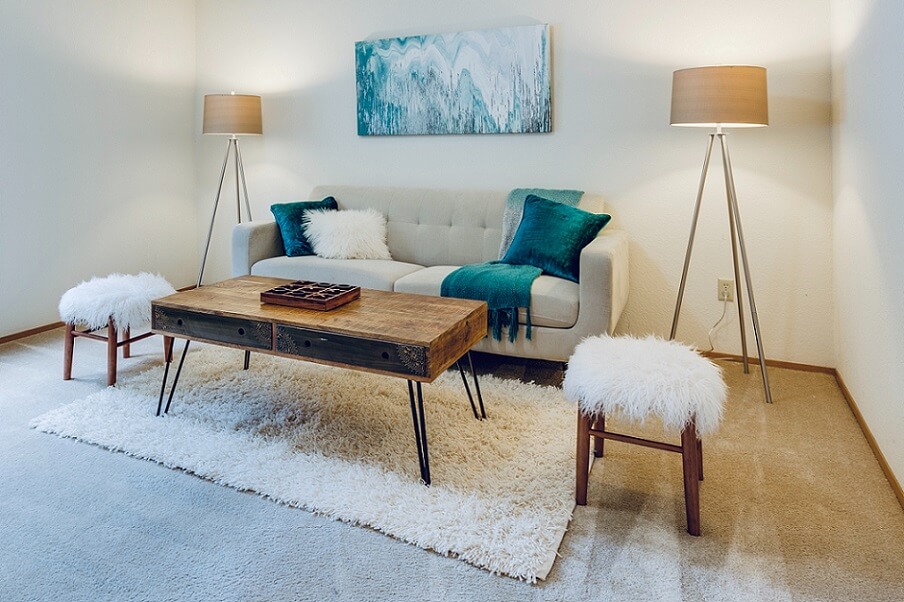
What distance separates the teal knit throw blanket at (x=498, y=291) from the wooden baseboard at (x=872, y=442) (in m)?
1.37

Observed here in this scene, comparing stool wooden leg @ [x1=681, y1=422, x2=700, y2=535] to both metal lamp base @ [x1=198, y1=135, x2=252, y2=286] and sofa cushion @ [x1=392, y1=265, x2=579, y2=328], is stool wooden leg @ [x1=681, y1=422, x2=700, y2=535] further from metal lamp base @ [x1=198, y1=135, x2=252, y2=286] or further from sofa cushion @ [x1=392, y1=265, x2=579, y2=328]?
metal lamp base @ [x1=198, y1=135, x2=252, y2=286]

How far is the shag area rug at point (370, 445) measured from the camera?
183 cm

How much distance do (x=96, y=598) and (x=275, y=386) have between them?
1396 mm

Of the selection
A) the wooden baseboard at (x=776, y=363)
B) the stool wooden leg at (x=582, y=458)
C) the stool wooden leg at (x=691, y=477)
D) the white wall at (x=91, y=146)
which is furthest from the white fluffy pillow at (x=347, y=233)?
the stool wooden leg at (x=691, y=477)

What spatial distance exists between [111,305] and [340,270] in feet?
3.61

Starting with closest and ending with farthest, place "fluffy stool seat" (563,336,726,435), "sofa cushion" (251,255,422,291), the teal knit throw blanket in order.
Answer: "fluffy stool seat" (563,336,726,435), the teal knit throw blanket, "sofa cushion" (251,255,422,291)

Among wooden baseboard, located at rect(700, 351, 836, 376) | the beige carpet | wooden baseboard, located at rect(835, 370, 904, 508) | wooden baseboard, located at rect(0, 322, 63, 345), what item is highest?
wooden baseboard, located at rect(0, 322, 63, 345)

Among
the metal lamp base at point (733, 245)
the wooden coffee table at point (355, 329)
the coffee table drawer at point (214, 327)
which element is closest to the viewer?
the wooden coffee table at point (355, 329)

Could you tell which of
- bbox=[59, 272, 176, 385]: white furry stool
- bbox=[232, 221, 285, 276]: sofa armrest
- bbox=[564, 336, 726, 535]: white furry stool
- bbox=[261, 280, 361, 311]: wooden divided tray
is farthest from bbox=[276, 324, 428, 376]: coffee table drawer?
bbox=[232, 221, 285, 276]: sofa armrest

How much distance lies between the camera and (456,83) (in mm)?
3857

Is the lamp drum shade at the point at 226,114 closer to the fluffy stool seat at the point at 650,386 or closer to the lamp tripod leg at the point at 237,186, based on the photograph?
the lamp tripod leg at the point at 237,186

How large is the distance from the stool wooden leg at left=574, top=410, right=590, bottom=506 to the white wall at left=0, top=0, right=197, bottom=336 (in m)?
3.38

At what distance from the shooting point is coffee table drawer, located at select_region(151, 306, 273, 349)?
2297mm

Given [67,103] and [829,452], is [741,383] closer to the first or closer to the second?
[829,452]
